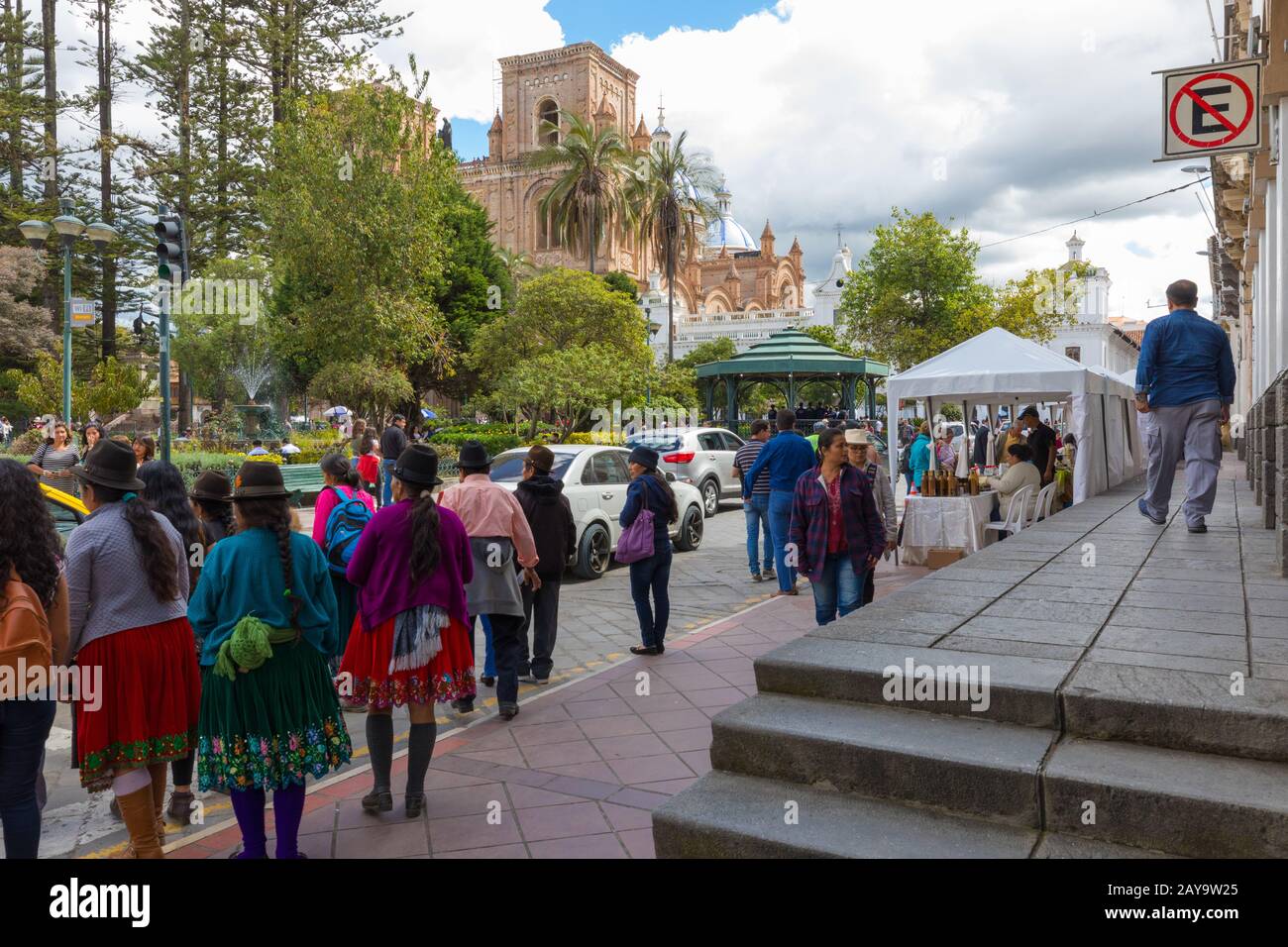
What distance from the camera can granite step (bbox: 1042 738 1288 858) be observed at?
8.95 ft

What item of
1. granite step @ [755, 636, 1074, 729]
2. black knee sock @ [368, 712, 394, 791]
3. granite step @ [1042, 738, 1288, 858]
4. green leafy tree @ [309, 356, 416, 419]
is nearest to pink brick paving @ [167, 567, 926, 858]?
black knee sock @ [368, 712, 394, 791]

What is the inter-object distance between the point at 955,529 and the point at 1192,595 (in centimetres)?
558

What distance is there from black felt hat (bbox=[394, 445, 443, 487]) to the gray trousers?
579 cm

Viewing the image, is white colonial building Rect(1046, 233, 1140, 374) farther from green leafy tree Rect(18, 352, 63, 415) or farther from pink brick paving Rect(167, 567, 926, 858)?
pink brick paving Rect(167, 567, 926, 858)

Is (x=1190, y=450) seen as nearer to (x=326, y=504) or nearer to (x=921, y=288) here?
(x=326, y=504)

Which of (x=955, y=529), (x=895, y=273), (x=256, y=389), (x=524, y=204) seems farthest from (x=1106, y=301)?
(x=955, y=529)

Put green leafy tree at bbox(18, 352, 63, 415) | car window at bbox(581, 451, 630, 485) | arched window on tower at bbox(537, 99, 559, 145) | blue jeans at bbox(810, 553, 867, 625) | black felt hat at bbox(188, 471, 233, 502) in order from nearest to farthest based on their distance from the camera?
black felt hat at bbox(188, 471, 233, 502) → blue jeans at bbox(810, 553, 867, 625) → car window at bbox(581, 451, 630, 485) → green leafy tree at bbox(18, 352, 63, 415) → arched window on tower at bbox(537, 99, 559, 145)

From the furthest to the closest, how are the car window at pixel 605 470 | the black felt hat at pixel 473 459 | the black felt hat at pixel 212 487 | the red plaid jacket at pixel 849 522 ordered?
the car window at pixel 605 470, the red plaid jacket at pixel 849 522, the black felt hat at pixel 473 459, the black felt hat at pixel 212 487

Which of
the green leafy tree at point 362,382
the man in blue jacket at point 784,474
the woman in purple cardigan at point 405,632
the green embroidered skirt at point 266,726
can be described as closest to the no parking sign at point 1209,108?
the man in blue jacket at point 784,474

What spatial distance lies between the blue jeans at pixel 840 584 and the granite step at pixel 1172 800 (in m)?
3.25

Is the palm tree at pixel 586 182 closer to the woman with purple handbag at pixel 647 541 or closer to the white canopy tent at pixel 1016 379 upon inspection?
the white canopy tent at pixel 1016 379

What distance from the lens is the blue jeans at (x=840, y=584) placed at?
643 centimetres

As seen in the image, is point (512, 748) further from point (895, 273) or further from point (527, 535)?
point (895, 273)
